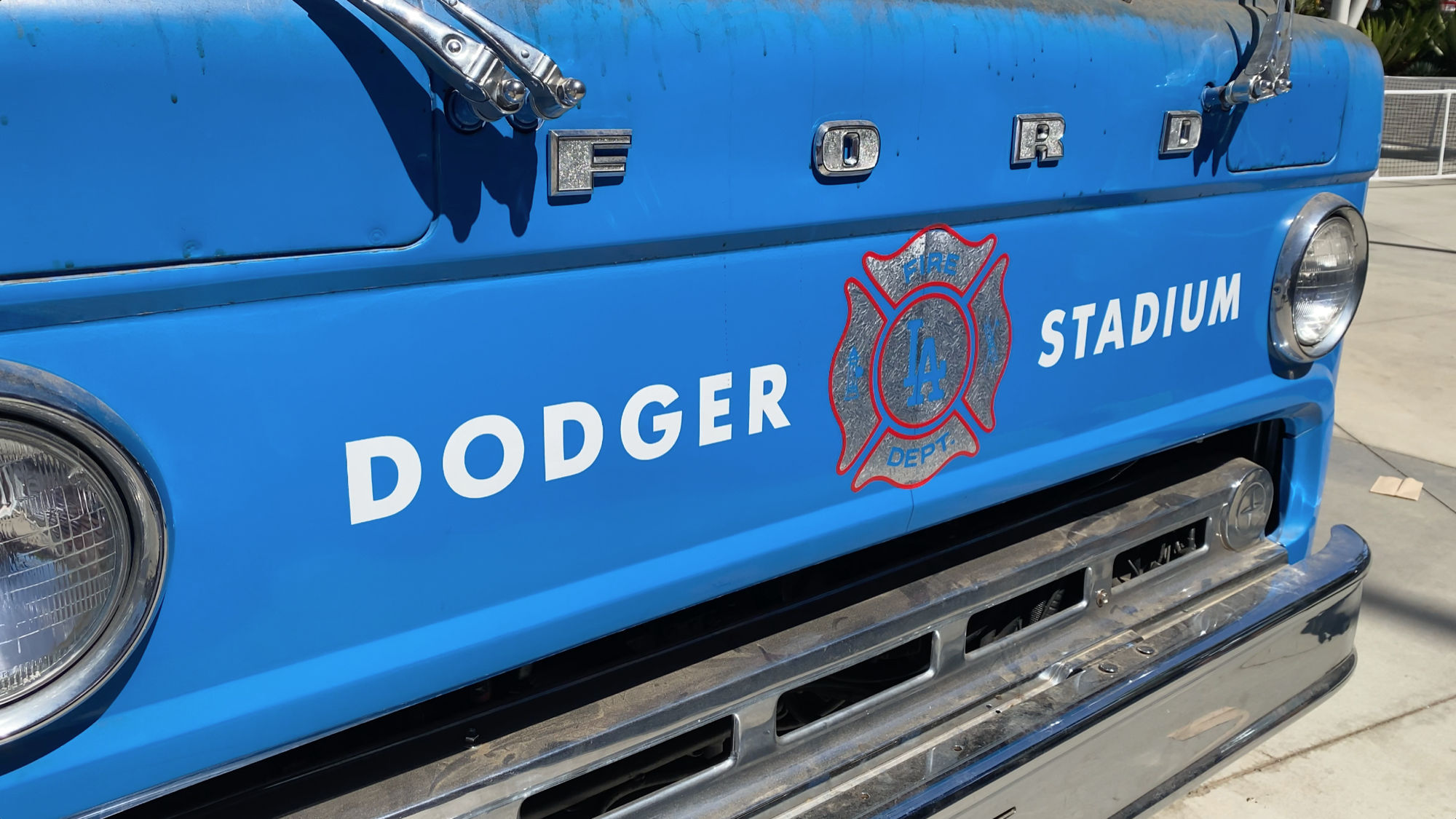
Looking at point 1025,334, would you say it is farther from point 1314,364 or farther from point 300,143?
point 300,143

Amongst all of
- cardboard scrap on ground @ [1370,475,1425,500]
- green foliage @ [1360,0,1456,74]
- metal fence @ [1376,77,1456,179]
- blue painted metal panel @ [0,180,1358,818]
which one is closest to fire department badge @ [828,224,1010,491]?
blue painted metal panel @ [0,180,1358,818]

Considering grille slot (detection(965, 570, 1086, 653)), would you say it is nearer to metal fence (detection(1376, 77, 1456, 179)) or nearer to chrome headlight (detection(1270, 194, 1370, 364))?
chrome headlight (detection(1270, 194, 1370, 364))

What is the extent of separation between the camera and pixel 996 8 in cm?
142

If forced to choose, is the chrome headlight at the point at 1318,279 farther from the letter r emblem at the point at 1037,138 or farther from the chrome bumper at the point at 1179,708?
the letter r emblem at the point at 1037,138

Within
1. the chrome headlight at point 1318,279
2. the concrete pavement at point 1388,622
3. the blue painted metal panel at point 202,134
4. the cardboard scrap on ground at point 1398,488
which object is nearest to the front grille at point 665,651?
the chrome headlight at point 1318,279

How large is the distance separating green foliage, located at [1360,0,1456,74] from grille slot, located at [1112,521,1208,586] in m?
18.1

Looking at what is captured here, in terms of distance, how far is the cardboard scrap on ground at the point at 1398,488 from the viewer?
13.9 feet

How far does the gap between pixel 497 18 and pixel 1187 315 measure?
3.81ft

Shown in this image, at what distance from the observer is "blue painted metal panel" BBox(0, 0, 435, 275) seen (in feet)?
2.68

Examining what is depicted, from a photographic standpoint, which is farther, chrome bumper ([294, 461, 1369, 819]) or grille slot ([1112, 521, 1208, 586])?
grille slot ([1112, 521, 1208, 586])

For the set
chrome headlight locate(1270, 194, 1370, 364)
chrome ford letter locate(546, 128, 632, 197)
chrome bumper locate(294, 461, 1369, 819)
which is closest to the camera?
chrome ford letter locate(546, 128, 632, 197)

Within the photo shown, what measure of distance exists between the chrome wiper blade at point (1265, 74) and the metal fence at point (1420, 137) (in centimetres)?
1294

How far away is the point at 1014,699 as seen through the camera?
1.65 m

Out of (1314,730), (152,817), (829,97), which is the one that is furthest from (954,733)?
(1314,730)
